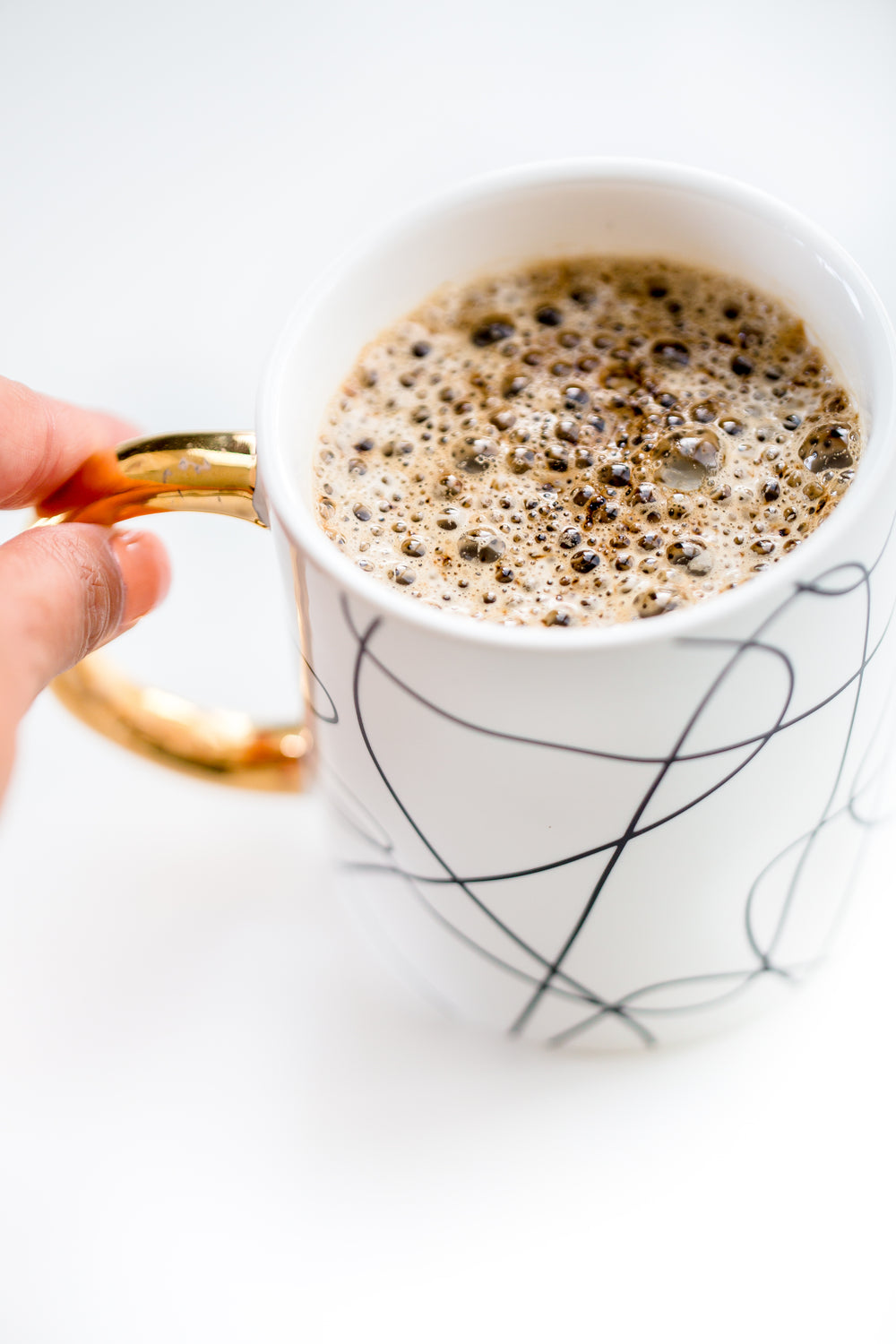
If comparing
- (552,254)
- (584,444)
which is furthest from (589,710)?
(552,254)

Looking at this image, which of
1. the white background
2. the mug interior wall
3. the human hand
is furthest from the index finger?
the white background

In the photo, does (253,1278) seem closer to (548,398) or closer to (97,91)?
(548,398)

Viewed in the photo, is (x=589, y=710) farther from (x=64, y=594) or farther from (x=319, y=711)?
(x=64, y=594)

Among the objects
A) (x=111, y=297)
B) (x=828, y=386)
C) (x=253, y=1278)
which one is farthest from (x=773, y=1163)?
(x=111, y=297)

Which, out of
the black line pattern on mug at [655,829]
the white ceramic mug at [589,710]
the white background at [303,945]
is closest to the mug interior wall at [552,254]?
the white ceramic mug at [589,710]

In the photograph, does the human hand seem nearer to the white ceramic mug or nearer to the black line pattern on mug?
the white ceramic mug

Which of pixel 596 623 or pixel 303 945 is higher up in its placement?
pixel 596 623

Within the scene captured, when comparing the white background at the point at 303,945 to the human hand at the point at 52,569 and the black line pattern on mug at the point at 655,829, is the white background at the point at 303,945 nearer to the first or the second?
the black line pattern on mug at the point at 655,829
